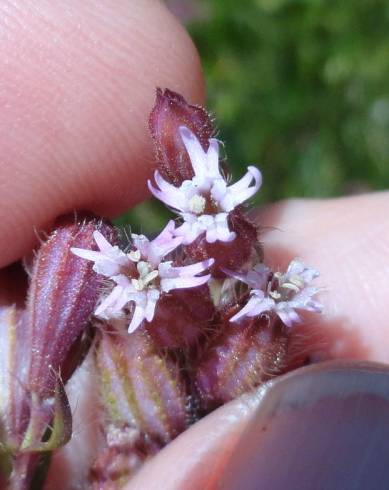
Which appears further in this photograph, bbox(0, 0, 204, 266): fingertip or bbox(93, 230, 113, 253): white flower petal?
bbox(0, 0, 204, 266): fingertip

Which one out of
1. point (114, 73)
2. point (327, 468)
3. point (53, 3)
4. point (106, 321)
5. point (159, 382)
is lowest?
point (327, 468)

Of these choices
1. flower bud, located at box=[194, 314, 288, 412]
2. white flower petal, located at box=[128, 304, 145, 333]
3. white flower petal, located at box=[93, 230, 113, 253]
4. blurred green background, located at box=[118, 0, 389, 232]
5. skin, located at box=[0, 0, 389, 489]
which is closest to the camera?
white flower petal, located at box=[128, 304, 145, 333]

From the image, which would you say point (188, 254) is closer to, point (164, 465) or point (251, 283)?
point (251, 283)

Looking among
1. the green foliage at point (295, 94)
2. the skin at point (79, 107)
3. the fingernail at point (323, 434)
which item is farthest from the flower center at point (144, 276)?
the green foliage at point (295, 94)

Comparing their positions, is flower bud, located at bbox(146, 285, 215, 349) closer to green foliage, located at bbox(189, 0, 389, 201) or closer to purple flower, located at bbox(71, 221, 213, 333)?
purple flower, located at bbox(71, 221, 213, 333)

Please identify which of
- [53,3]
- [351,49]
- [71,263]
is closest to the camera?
[71,263]

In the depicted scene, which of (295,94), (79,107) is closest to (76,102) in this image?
(79,107)

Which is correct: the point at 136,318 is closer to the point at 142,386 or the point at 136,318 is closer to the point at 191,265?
the point at 191,265

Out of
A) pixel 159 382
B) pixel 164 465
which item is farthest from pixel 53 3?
pixel 164 465

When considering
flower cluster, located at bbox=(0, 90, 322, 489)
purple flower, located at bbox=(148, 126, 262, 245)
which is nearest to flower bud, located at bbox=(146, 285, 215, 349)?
flower cluster, located at bbox=(0, 90, 322, 489)
